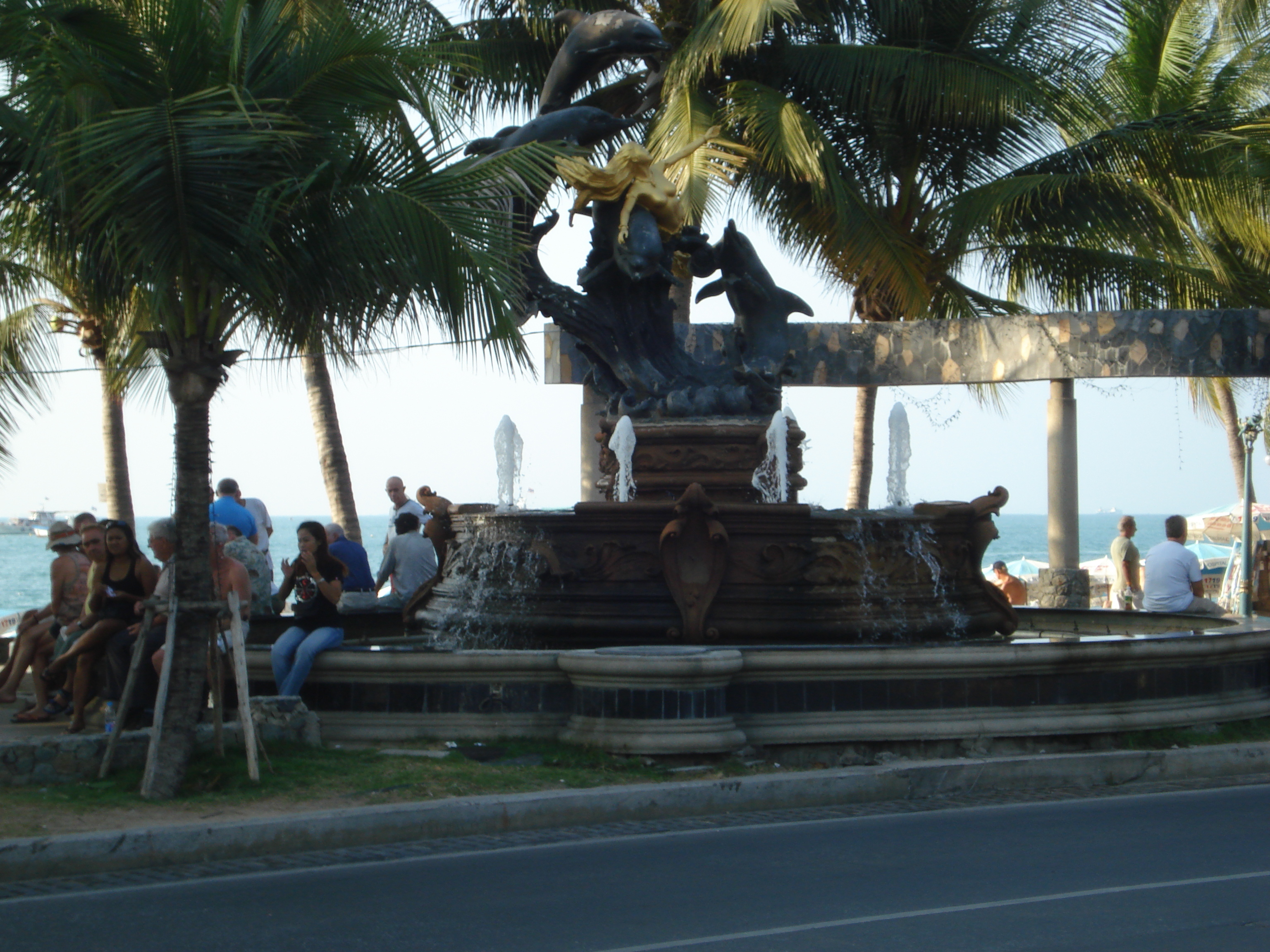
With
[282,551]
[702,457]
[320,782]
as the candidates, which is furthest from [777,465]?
[282,551]

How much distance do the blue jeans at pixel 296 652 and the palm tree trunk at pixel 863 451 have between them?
1756 centimetres

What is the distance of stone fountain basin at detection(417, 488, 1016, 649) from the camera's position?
10.3m

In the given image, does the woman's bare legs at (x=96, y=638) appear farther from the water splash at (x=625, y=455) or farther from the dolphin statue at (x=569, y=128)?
the dolphin statue at (x=569, y=128)

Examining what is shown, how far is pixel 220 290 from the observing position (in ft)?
25.9

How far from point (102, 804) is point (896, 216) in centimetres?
1730

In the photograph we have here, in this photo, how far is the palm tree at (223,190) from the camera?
7332 millimetres

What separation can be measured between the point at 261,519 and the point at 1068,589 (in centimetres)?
1077

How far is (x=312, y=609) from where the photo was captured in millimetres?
9117

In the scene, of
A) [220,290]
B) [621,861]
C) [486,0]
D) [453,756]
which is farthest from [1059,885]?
[486,0]

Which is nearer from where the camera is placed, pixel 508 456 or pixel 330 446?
pixel 508 456

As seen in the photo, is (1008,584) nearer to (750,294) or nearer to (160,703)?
(750,294)

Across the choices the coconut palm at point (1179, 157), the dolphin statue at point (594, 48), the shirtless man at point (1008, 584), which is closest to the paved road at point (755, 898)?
the dolphin statue at point (594, 48)

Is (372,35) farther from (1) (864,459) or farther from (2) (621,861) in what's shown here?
(1) (864,459)

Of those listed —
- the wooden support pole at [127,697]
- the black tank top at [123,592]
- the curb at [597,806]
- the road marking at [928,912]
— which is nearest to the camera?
the road marking at [928,912]
